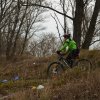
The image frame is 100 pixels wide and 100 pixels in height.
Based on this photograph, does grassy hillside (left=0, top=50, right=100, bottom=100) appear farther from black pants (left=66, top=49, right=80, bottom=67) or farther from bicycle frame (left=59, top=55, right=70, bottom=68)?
bicycle frame (left=59, top=55, right=70, bottom=68)

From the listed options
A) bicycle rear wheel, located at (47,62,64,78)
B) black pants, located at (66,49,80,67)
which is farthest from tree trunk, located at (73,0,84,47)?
bicycle rear wheel, located at (47,62,64,78)

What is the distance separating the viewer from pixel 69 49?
15.9 m

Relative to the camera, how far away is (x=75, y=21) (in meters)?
21.8

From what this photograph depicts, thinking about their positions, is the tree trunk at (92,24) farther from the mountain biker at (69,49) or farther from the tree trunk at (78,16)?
the mountain biker at (69,49)

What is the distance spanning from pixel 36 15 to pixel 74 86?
1788 inches

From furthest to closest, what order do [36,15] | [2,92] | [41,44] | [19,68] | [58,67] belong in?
[41,44], [36,15], [19,68], [58,67], [2,92]

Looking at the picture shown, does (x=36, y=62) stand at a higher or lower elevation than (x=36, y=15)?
lower

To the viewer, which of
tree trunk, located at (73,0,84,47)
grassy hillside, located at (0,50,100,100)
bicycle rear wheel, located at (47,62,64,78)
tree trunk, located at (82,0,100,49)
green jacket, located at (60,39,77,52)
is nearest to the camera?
grassy hillside, located at (0,50,100,100)

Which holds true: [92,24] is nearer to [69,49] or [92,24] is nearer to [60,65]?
[69,49]

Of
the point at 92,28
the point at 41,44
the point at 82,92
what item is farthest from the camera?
the point at 41,44

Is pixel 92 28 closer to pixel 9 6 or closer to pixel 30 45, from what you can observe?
pixel 9 6

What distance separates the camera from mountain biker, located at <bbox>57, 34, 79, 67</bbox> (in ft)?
51.5

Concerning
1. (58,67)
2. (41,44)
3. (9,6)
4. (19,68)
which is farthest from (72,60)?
(41,44)

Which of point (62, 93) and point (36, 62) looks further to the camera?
point (36, 62)
